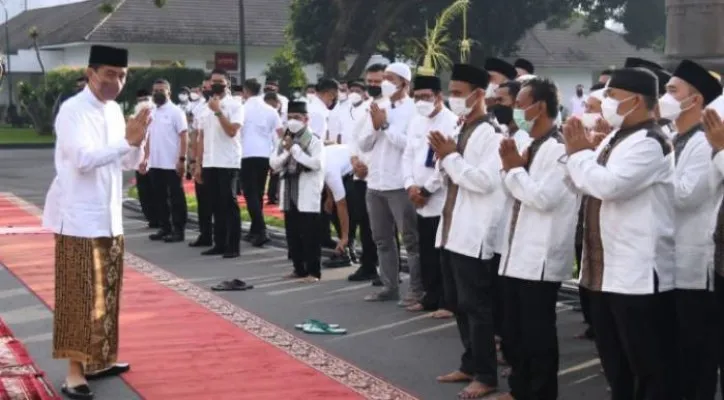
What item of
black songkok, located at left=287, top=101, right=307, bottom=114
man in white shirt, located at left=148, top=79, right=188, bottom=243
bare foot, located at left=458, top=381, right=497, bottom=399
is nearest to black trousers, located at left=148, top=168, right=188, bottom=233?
man in white shirt, located at left=148, top=79, right=188, bottom=243

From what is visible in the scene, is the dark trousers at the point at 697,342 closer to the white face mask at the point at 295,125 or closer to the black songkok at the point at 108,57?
the black songkok at the point at 108,57

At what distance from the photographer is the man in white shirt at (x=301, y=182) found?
452 inches

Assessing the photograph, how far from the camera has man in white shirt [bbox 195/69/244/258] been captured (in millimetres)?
13516

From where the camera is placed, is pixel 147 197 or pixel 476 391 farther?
pixel 147 197

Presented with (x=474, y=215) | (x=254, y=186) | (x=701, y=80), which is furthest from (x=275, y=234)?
(x=701, y=80)

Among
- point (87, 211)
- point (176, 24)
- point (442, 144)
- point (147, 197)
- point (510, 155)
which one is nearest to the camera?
point (510, 155)

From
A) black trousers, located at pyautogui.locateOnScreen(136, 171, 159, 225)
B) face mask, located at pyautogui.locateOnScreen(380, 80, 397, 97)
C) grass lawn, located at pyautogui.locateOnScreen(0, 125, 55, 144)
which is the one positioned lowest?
grass lawn, located at pyautogui.locateOnScreen(0, 125, 55, 144)

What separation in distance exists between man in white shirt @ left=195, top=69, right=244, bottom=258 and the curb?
3.52 feet

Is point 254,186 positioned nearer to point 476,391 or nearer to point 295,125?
point 295,125

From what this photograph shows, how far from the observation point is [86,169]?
24.3 ft

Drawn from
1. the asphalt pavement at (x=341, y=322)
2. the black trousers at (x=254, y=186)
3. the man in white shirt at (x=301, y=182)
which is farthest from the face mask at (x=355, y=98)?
the man in white shirt at (x=301, y=182)

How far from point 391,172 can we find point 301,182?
145 cm

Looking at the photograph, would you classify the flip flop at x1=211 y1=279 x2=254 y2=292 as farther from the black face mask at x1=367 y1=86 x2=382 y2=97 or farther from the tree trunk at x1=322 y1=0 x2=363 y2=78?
the tree trunk at x1=322 y1=0 x2=363 y2=78

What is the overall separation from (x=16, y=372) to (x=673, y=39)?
7.51 m
